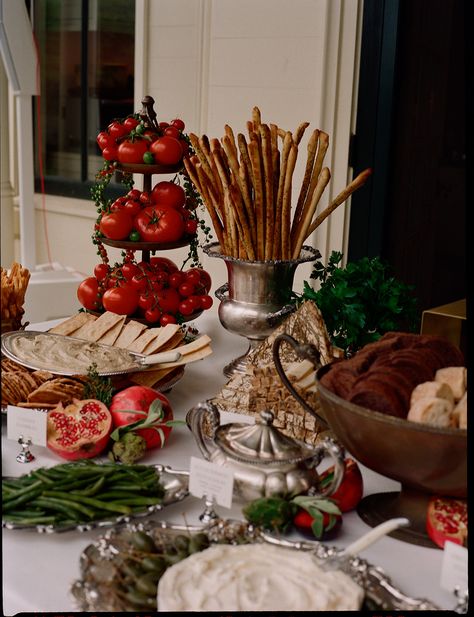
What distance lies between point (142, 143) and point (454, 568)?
1.00 meters

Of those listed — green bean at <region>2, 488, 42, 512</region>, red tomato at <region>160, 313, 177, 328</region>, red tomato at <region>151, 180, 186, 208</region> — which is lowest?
green bean at <region>2, 488, 42, 512</region>

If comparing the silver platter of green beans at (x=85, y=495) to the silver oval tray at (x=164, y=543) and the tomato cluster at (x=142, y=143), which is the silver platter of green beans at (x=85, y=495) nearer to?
the silver oval tray at (x=164, y=543)

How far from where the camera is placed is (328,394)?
855 mm

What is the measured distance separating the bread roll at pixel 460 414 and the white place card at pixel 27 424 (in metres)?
0.54

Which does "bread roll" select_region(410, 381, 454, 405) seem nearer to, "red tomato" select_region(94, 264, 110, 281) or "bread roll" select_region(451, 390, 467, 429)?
"bread roll" select_region(451, 390, 467, 429)

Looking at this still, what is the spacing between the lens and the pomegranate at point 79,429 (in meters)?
1.03

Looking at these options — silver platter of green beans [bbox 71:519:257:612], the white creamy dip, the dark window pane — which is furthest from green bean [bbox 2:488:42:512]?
the dark window pane

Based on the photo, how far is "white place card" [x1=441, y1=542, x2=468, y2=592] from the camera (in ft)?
2.44

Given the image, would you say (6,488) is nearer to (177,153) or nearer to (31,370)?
(31,370)

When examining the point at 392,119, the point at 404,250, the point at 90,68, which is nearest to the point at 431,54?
the point at 392,119

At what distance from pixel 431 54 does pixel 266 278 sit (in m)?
2.16

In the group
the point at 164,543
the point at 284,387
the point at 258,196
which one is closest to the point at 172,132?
the point at 258,196

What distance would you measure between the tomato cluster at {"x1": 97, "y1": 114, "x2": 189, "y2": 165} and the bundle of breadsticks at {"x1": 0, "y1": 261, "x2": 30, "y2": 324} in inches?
11.4

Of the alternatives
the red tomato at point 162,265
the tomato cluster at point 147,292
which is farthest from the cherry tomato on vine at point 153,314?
the red tomato at point 162,265
